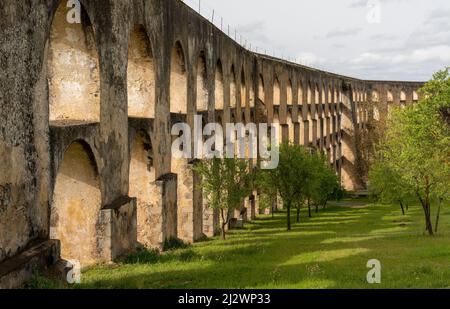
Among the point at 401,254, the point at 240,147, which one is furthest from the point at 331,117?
the point at 401,254

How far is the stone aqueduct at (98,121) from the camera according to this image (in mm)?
9453

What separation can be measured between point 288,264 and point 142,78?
708 centimetres

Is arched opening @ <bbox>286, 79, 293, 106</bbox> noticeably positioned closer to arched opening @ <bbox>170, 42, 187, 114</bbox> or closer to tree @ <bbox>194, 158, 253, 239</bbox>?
tree @ <bbox>194, 158, 253, 239</bbox>

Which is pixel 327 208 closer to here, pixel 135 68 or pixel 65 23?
pixel 135 68

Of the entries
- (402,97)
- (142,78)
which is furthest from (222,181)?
(402,97)

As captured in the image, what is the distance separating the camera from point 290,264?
1588 cm

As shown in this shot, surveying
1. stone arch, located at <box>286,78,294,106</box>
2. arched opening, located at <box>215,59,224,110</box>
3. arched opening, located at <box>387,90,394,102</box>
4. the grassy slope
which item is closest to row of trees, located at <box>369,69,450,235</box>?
the grassy slope

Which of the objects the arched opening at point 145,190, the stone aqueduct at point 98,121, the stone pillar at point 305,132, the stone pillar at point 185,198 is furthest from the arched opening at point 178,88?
the stone pillar at point 305,132

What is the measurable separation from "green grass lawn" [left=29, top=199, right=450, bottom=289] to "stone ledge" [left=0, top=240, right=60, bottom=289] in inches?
36.7

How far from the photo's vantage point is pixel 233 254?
1733cm

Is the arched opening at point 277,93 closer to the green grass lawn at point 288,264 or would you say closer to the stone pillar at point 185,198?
the green grass lawn at point 288,264

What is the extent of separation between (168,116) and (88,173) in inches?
246

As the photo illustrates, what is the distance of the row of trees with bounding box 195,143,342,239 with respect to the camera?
2191 cm

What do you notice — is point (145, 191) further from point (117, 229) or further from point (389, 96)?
point (389, 96)
